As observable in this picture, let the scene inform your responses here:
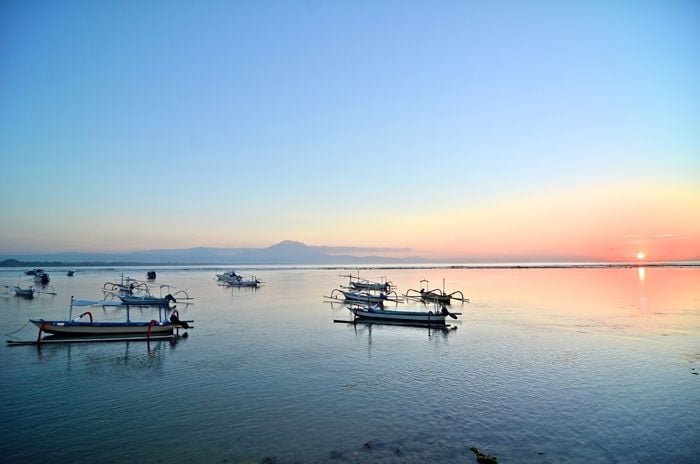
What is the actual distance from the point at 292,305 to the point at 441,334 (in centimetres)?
2708

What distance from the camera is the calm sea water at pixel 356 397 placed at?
14.8 m

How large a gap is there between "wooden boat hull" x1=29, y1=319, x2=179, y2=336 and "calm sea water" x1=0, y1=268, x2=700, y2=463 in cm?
172

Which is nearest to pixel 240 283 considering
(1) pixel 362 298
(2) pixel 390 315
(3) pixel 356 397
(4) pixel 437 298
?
(1) pixel 362 298

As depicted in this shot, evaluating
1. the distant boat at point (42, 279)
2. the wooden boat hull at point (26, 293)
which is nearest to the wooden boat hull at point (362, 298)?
the wooden boat hull at point (26, 293)

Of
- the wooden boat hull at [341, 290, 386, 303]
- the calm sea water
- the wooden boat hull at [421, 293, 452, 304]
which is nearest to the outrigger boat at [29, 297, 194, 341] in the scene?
the calm sea water

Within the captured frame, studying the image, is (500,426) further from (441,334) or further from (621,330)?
(621,330)

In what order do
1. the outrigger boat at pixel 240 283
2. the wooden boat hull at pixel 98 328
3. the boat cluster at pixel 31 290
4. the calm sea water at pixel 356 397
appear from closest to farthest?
1. the calm sea water at pixel 356 397
2. the wooden boat hull at pixel 98 328
3. the boat cluster at pixel 31 290
4. the outrigger boat at pixel 240 283

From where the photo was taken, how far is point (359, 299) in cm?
6375

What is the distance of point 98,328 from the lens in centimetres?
3288

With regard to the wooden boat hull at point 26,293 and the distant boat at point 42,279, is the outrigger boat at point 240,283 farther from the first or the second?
the distant boat at point 42,279

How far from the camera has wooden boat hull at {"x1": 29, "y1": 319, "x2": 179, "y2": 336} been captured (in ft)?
104

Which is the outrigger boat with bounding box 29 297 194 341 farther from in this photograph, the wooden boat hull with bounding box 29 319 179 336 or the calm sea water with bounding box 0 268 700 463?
the calm sea water with bounding box 0 268 700 463

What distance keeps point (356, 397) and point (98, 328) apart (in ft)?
80.9

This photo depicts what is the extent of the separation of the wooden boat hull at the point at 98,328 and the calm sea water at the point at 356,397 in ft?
5.66
